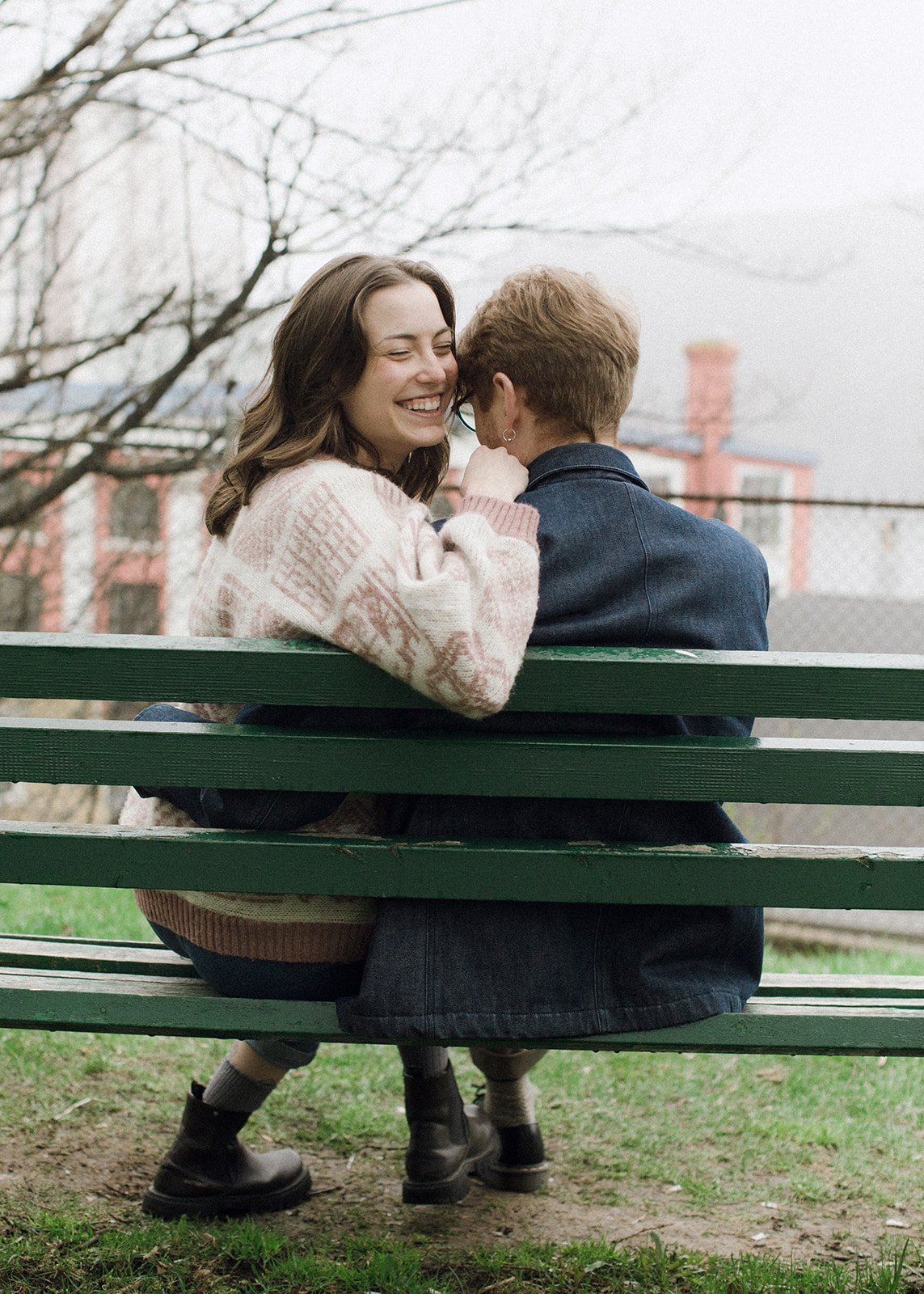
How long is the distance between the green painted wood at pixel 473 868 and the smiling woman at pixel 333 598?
0.29 feet

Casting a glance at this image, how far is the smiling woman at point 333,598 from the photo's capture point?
1492 millimetres

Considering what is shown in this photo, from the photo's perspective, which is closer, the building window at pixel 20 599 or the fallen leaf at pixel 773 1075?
the fallen leaf at pixel 773 1075

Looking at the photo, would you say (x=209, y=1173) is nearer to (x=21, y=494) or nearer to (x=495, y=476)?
(x=495, y=476)

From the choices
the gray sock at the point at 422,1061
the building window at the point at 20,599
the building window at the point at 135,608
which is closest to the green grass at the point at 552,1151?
the gray sock at the point at 422,1061

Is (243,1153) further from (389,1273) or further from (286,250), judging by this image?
(286,250)

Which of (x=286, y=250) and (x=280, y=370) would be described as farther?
(x=286, y=250)

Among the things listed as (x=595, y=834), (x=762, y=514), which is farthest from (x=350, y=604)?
(x=762, y=514)

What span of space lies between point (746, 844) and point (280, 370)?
1045 mm

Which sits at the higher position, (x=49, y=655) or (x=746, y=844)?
(x=49, y=655)

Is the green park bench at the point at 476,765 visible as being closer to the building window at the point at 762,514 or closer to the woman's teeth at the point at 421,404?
the building window at the point at 762,514

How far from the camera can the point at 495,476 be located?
1.75 meters

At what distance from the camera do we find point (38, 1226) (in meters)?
2.04

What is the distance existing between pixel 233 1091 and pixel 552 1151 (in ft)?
2.74

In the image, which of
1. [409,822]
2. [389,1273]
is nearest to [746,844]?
[409,822]
